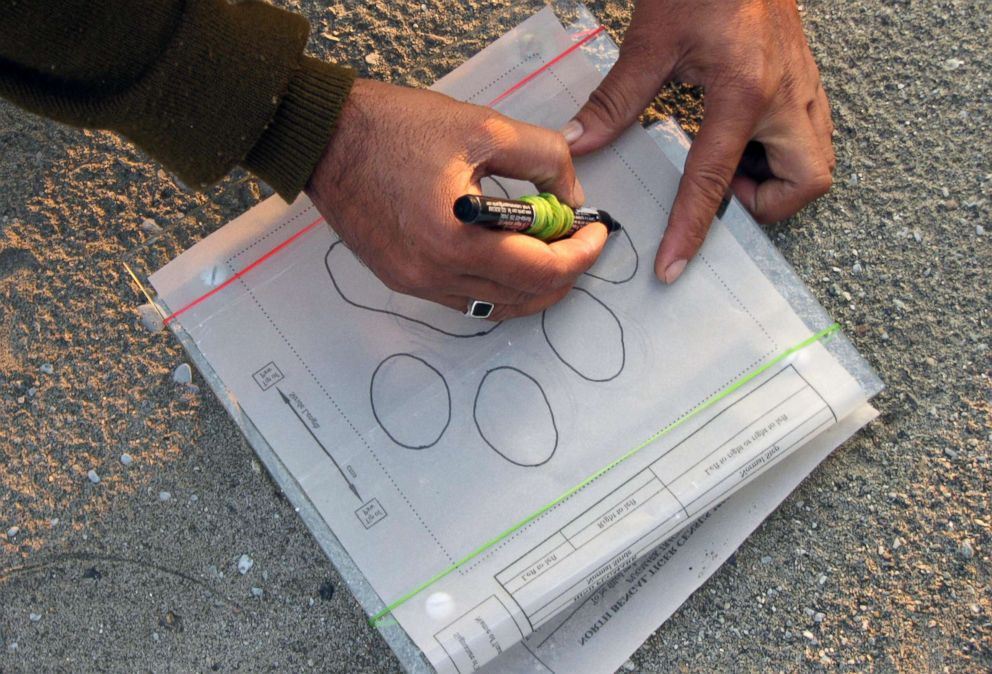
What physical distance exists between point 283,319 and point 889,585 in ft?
2.68

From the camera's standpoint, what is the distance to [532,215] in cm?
76

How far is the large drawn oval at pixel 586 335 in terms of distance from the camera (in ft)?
2.86

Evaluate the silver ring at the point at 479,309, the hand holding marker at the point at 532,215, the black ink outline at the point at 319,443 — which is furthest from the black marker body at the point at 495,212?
the black ink outline at the point at 319,443

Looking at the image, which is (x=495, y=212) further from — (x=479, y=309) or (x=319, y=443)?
(x=319, y=443)

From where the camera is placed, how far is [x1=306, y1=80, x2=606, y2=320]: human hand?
0.73m

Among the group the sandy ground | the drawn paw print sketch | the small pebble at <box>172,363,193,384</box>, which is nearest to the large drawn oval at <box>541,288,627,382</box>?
the drawn paw print sketch

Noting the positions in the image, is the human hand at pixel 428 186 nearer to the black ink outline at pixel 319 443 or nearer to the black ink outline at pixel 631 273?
the black ink outline at pixel 631 273

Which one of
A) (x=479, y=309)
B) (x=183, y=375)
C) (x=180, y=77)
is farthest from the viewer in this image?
(x=183, y=375)

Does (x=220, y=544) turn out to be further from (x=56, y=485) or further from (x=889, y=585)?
(x=889, y=585)

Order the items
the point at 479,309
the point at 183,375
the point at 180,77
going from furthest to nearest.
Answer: the point at 183,375
the point at 479,309
the point at 180,77

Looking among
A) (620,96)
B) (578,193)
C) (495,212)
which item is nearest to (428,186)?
(495,212)

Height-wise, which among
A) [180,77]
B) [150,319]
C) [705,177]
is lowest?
[150,319]

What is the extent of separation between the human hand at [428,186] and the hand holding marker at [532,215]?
0.02 metres

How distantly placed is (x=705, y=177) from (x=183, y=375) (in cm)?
71
